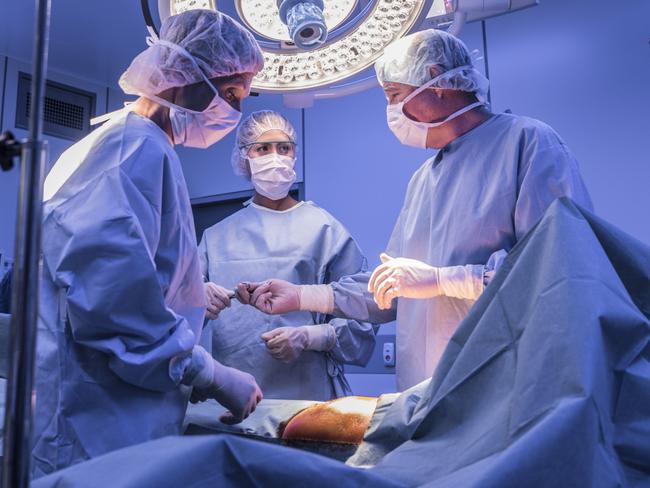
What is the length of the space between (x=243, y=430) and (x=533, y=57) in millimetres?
2165

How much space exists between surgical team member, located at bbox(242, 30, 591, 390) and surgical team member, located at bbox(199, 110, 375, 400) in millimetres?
500

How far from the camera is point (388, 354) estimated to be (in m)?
3.04

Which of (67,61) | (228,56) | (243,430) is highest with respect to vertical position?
(67,61)

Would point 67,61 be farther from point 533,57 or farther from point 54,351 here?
point 54,351

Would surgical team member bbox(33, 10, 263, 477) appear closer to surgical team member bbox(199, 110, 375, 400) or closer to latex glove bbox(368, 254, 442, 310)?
latex glove bbox(368, 254, 442, 310)

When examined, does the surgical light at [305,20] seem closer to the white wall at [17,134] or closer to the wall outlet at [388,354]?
the wall outlet at [388,354]

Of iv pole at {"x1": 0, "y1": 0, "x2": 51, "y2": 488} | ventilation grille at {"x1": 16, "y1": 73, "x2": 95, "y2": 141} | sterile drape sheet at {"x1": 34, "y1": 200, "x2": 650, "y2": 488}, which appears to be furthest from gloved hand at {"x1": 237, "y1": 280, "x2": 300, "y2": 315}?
ventilation grille at {"x1": 16, "y1": 73, "x2": 95, "y2": 141}

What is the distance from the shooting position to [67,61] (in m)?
3.70

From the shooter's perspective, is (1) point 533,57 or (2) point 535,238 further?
(1) point 533,57

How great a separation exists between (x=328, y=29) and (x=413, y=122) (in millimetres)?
460

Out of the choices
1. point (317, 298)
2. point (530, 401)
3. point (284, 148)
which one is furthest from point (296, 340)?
point (530, 401)

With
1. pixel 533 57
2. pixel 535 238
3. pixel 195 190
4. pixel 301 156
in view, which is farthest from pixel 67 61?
pixel 535 238

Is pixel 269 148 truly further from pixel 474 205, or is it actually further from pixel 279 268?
pixel 474 205

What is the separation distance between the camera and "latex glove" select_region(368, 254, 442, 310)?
5.48 feet
